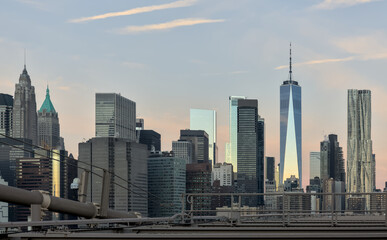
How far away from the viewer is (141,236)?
38.6ft

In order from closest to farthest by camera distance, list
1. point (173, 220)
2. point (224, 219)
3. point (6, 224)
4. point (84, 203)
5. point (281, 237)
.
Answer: point (281, 237), point (6, 224), point (173, 220), point (224, 219), point (84, 203)

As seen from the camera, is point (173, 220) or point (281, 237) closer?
point (281, 237)

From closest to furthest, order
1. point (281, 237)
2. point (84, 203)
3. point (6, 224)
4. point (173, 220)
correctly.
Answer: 1. point (281, 237)
2. point (6, 224)
3. point (173, 220)
4. point (84, 203)

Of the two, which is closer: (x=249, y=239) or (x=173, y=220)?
(x=249, y=239)

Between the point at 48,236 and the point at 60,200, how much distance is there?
16.0 m

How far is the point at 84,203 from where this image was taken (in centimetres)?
3019

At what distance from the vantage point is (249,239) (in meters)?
11.7

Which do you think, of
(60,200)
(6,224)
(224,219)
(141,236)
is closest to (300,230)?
(141,236)

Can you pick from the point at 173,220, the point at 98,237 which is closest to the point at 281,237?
the point at 98,237

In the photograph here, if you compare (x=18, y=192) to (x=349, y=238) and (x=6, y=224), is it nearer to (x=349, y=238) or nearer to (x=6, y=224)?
(x=6, y=224)

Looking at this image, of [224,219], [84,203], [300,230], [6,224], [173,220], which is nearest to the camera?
[6,224]

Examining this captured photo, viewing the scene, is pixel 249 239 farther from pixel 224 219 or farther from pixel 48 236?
pixel 224 219

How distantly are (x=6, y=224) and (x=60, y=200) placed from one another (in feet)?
52.5

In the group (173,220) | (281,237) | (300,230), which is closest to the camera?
(281,237)
